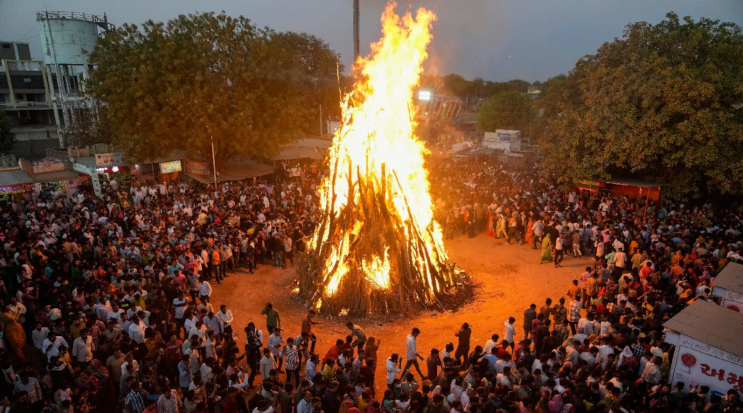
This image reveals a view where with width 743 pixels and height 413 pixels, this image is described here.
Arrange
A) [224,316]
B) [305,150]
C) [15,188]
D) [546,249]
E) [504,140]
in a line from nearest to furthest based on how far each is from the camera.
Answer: [224,316]
[546,249]
[15,188]
[305,150]
[504,140]

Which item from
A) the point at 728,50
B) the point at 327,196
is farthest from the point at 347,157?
the point at 728,50

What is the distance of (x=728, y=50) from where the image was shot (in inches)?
758

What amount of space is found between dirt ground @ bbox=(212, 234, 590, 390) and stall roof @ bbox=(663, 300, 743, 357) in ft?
14.7

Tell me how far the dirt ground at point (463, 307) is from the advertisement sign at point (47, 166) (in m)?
15.3

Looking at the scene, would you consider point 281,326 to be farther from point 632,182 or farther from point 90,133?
point 90,133

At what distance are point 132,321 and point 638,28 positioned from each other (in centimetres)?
2320

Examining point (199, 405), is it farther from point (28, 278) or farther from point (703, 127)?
point (703, 127)

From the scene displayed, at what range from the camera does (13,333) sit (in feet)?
31.4

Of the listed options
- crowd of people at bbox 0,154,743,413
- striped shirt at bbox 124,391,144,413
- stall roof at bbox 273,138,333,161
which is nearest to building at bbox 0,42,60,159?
stall roof at bbox 273,138,333,161

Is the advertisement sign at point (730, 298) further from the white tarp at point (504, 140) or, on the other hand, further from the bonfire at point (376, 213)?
the white tarp at point (504, 140)

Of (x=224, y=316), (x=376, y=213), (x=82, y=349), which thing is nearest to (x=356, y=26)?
(x=376, y=213)

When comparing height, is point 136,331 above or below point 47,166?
below

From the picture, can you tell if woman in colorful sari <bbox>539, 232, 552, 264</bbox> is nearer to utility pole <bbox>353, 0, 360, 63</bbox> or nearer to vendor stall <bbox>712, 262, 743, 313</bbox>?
vendor stall <bbox>712, 262, 743, 313</bbox>

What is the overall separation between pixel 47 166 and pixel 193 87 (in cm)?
916
